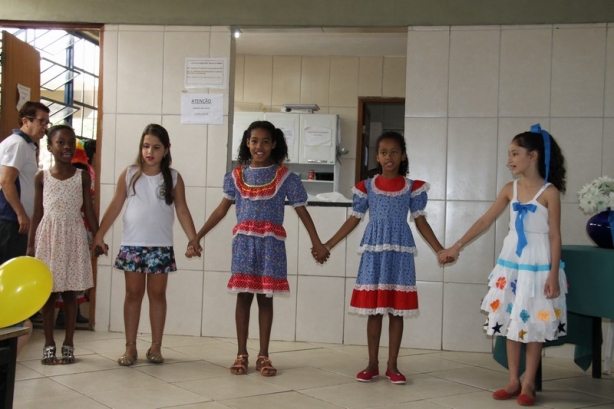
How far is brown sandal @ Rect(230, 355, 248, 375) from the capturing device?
141 inches

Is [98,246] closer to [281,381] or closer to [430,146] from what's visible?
[281,381]

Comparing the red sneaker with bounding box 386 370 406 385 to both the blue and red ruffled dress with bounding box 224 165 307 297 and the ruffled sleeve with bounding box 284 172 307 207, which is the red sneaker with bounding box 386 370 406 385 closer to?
the blue and red ruffled dress with bounding box 224 165 307 297

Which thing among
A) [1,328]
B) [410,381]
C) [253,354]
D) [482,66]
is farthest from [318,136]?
[1,328]

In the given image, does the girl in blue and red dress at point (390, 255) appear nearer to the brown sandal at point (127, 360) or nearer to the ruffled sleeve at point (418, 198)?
the ruffled sleeve at point (418, 198)

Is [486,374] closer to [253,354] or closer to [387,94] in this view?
[253,354]

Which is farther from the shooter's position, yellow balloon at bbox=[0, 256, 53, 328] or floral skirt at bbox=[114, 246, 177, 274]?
floral skirt at bbox=[114, 246, 177, 274]

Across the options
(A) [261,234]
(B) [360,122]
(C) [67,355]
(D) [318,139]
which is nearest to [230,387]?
(A) [261,234]

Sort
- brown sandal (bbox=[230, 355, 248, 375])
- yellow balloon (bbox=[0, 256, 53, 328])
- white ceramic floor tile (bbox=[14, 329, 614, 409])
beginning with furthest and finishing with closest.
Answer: brown sandal (bbox=[230, 355, 248, 375]), white ceramic floor tile (bbox=[14, 329, 614, 409]), yellow balloon (bbox=[0, 256, 53, 328])

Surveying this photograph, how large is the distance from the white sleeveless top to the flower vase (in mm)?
2131

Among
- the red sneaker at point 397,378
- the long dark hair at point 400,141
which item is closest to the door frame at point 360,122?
the long dark hair at point 400,141

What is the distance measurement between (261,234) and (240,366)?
2.20ft

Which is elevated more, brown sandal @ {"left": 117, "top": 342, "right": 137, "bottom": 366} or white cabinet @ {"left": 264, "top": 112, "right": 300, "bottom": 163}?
white cabinet @ {"left": 264, "top": 112, "right": 300, "bottom": 163}

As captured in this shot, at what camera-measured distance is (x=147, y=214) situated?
148 inches

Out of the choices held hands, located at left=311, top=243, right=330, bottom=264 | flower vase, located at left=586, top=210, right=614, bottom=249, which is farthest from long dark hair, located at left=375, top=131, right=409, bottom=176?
flower vase, located at left=586, top=210, right=614, bottom=249
